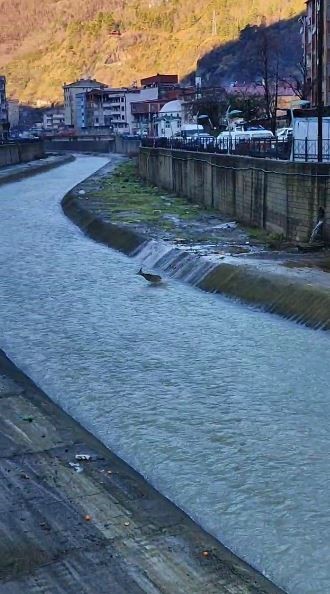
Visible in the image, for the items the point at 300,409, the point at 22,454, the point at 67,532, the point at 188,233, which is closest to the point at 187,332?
the point at 300,409

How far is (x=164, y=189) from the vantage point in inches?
2173

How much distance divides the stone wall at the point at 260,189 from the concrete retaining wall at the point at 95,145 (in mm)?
70069

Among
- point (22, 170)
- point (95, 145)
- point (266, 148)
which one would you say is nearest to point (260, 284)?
point (266, 148)

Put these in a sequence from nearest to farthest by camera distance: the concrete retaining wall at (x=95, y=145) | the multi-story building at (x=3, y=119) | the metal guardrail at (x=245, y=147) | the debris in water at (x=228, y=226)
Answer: the debris in water at (x=228, y=226), the metal guardrail at (x=245, y=147), the concrete retaining wall at (x=95, y=145), the multi-story building at (x=3, y=119)

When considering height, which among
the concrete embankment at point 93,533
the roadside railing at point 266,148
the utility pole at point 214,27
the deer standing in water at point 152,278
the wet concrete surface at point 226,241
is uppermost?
A: the utility pole at point 214,27

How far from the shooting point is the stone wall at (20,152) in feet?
313

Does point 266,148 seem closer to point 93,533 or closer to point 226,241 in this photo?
point 226,241

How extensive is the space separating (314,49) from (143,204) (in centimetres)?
3703

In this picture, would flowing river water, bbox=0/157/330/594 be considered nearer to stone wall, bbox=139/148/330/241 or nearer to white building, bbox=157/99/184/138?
stone wall, bbox=139/148/330/241

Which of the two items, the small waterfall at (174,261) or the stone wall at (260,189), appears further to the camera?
the stone wall at (260,189)

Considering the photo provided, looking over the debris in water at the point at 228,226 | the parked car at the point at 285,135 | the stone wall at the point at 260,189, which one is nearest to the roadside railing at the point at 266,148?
the parked car at the point at 285,135

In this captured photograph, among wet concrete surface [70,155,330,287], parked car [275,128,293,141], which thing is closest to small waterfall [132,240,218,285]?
wet concrete surface [70,155,330,287]

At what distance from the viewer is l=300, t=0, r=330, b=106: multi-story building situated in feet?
217

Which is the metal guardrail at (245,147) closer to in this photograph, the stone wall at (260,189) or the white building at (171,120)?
the stone wall at (260,189)
